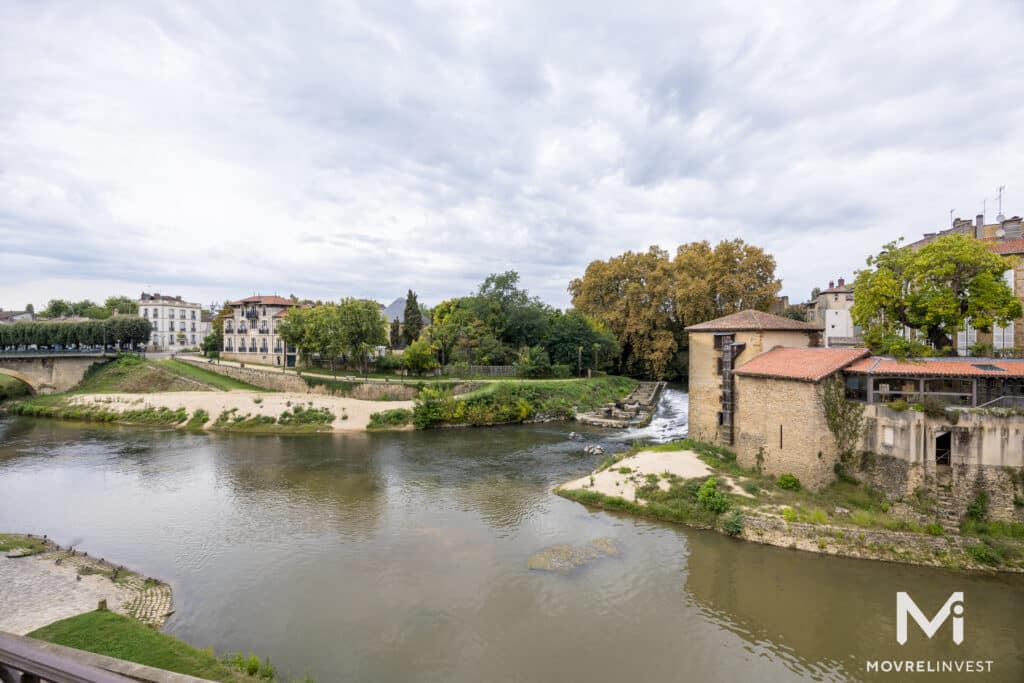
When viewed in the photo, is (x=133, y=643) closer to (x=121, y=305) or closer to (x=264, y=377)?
(x=264, y=377)

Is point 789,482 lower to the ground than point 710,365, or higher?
lower

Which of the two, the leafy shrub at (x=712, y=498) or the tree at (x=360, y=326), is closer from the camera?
the leafy shrub at (x=712, y=498)

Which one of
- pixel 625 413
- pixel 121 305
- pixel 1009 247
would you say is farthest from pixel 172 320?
pixel 1009 247

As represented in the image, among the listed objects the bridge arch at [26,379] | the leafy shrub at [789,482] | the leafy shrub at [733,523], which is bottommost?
the leafy shrub at [733,523]

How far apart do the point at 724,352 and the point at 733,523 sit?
8974 millimetres

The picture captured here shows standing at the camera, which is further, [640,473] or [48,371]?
[48,371]

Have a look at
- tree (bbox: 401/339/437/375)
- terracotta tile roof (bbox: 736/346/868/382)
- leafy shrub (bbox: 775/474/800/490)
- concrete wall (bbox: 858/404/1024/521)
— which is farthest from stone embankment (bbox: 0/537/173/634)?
tree (bbox: 401/339/437/375)

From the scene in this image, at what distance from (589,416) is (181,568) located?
28.0 meters

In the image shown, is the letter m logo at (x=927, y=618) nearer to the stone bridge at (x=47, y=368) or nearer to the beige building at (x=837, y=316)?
the beige building at (x=837, y=316)

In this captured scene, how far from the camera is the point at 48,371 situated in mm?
46094

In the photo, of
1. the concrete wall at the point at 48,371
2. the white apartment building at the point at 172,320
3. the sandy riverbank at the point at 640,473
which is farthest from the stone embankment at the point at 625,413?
the white apartment building at the point at 172,320

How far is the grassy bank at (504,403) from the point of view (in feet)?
119

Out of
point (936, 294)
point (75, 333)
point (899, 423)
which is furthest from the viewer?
point (75, 333)

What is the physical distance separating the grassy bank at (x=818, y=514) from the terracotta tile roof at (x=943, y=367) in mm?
3766
